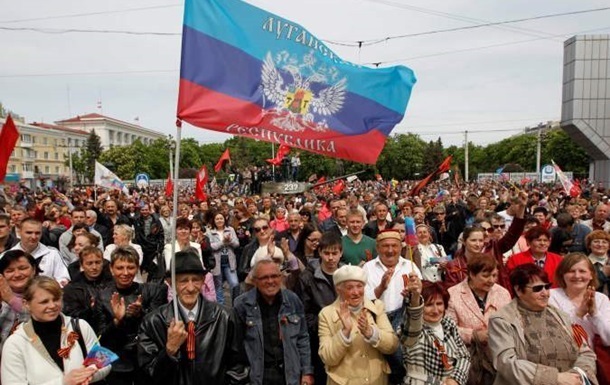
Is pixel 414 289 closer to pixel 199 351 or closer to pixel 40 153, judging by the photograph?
pixel 199 351

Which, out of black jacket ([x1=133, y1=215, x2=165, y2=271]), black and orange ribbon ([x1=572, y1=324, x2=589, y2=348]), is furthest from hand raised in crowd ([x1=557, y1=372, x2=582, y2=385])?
black jacket ([x1=133, y1=215, x2=165, y2=271])

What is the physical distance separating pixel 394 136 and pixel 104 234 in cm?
8887

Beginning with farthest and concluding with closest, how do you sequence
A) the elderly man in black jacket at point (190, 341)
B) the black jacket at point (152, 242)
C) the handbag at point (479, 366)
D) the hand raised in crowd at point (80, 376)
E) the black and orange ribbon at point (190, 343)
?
the black jacket at point (152, 242) < the handbag at point (479, 366) < the black and orange ribbon at point (190, 343) < the elderly man in black jacket at point (190, 341) < the hand raised in crowd at point (80, 376)

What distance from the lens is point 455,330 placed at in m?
3.89

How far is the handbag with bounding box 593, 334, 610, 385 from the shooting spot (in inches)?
156

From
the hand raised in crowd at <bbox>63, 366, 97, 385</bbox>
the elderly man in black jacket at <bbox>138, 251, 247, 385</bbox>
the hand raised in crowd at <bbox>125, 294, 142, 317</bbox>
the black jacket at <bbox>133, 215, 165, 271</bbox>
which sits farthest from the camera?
the black jacket at <bbox>133, 215, 165, 271</bbox>

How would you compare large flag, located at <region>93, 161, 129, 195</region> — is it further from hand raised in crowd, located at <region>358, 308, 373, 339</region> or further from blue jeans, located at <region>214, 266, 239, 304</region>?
hand raised in crowd, located at <region>358, 308, 373, 339</region>

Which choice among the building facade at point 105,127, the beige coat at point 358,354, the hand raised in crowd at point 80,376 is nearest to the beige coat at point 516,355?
the beige coat at point 358,354

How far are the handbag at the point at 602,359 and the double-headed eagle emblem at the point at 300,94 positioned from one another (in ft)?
9.80

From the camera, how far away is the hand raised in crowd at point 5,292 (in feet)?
12.8

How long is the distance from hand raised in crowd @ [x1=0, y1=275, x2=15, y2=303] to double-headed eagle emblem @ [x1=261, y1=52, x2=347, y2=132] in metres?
2.59

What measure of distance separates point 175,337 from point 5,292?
5.46 feet

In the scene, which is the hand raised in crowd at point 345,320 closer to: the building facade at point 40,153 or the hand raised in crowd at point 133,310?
the hand raised in crowd at point 133,310

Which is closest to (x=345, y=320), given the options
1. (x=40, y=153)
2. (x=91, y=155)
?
(x=91, y=155)
